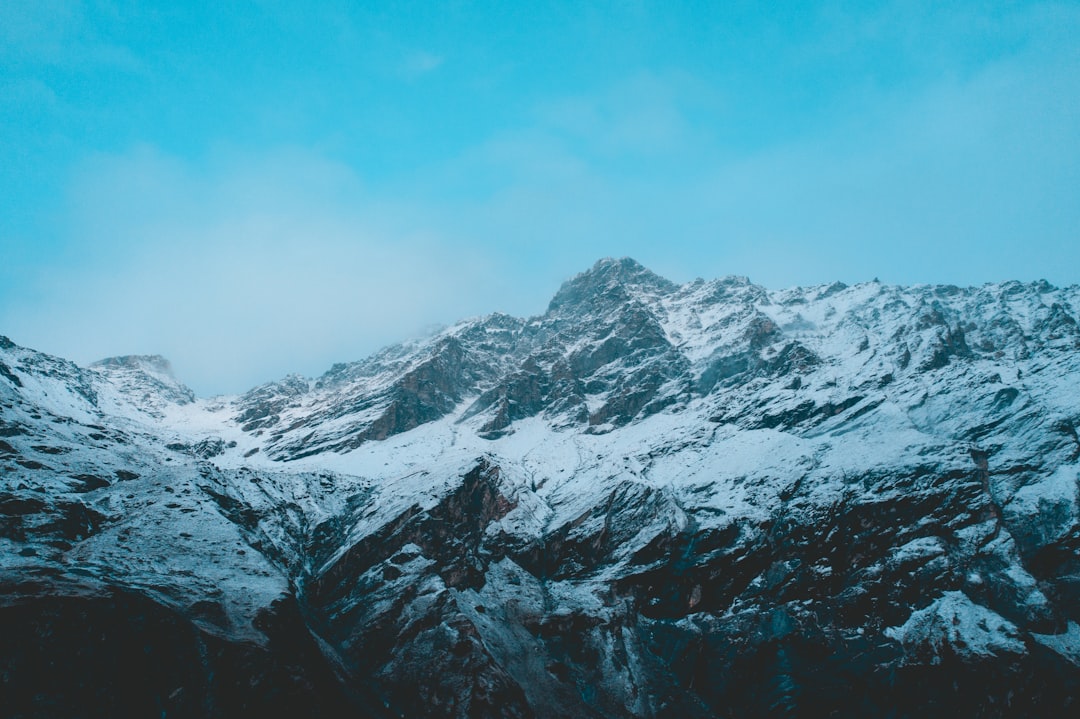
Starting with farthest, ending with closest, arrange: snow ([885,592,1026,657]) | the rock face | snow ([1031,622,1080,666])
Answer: snow ([885,592,1026,657]) → snow ([1031,622,1080,666]) → the rock face

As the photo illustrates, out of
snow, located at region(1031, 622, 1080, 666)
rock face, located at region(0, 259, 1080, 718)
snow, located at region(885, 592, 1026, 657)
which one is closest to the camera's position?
rock face, located at region(0, 259, 1080, 718)

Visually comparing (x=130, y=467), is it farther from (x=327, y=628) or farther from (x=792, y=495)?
(x=792, y=495)

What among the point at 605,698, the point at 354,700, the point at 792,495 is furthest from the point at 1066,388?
the point at 354,700

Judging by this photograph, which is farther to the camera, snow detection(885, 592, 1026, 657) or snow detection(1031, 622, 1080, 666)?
snow detection(885, 592, 1026, 657)

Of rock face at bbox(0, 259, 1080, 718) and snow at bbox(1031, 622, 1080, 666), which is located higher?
rock face at bbox(0, 259, 1080, 718)

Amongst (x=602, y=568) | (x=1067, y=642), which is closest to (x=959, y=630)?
(x=1067, y=642)

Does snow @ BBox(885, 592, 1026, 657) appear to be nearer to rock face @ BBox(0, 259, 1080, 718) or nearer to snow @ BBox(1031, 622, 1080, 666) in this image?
rock face @ BBox(0, 259, 1080, 718)

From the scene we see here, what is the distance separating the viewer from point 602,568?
89250 mm

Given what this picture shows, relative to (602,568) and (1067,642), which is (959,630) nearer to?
(1067,642)

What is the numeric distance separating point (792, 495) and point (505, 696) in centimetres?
4516

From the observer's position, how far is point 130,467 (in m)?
A: 98.4

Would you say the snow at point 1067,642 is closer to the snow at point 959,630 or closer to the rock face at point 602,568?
the rock face at point 602,568

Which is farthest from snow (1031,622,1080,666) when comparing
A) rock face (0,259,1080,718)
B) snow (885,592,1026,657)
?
snow (885,592,1026,657)

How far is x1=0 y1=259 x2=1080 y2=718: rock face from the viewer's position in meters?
60.0
